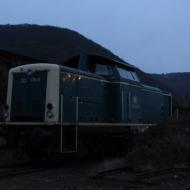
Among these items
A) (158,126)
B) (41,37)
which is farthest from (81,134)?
(41,37)

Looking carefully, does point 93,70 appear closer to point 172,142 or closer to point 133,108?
point 133,108

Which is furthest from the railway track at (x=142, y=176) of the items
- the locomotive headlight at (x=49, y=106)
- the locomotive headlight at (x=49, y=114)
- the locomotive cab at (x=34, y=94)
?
the locomotive cab at (x=34, y=94)

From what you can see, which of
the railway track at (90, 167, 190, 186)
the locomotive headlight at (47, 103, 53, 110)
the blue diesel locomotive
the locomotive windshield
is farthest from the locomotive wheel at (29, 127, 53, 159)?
the locomotive windshield

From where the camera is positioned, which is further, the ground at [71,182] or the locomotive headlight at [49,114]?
the locomotive headlight at [49,114]

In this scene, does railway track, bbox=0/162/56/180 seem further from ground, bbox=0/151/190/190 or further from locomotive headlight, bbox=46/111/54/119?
locomotive headlight, bbox=46/111/54/119

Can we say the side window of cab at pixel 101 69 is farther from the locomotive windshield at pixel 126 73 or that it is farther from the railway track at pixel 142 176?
the railway track at pixel 142 176

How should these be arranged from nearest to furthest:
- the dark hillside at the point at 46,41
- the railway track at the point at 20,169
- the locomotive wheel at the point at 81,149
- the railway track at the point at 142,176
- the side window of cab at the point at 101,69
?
the railway track at the point at 142,176
the railway track at the point at 20,169
the locomotive wheel at the point at 81,149
the side window of cab at the point at 101,69
the dark hillside at the point at 46,41

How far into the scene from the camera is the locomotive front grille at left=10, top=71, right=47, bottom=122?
1436cm

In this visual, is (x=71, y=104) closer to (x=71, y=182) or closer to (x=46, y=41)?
(x=71, y=182)

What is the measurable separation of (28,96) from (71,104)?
123 centimetres

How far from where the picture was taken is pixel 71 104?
48.2 ft

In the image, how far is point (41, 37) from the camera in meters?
79.9

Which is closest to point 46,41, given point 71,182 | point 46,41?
point 46,41

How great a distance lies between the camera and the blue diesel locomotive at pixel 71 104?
46.0ft
